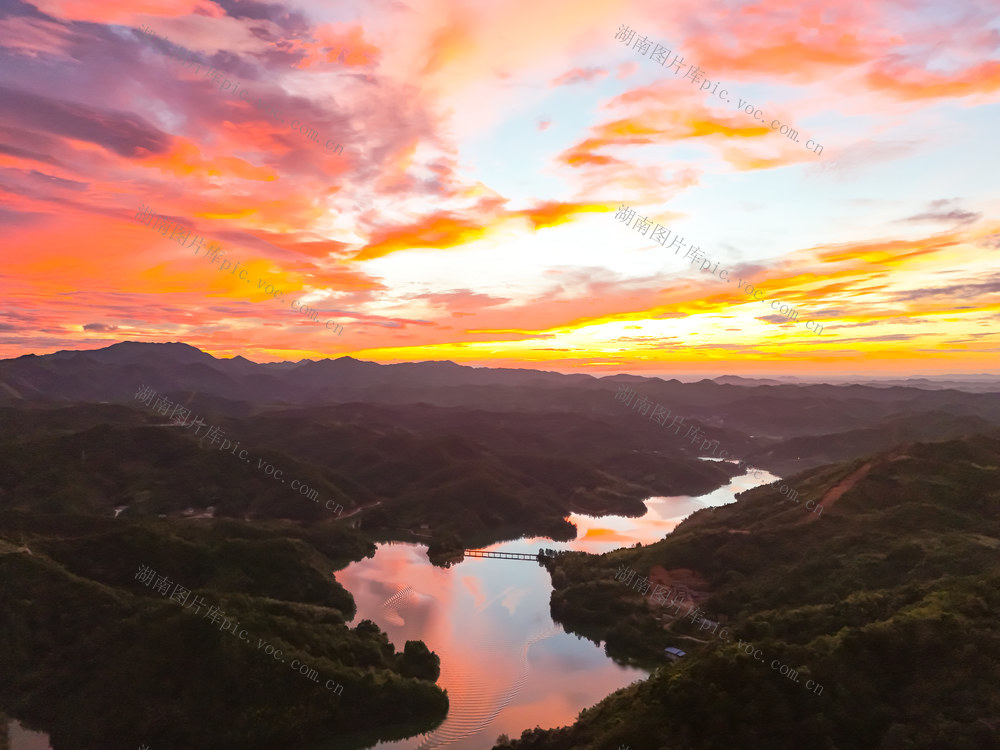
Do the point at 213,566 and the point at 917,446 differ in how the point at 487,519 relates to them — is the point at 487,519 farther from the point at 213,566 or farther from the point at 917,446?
the point at 917,446

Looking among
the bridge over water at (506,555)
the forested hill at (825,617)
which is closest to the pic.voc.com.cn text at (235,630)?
the forested hill at (825,617)

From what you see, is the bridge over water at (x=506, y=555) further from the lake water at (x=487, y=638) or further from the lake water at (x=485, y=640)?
the lake water at (x=485, y=640)

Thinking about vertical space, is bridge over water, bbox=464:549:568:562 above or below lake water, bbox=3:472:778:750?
below

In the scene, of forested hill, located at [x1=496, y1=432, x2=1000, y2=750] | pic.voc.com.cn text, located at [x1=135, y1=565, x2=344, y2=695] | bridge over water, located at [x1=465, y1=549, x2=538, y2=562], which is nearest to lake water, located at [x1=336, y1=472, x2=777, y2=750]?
bridge over water, located at [x1=465, y1=549, x2=538, y2=562]

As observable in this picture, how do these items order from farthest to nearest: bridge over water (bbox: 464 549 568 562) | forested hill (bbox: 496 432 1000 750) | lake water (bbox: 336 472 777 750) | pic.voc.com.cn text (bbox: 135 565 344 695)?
1. bridge over water (bbox: 464 549 568 562)
2. lake water (bbox: 336 472 777 750)
3. pic.voc.com.cn text (bbox: 135 565 344 695)
4. forested hill (bbox: 496 432 1000 750)

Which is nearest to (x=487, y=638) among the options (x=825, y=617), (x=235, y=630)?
(x=235, y=630)

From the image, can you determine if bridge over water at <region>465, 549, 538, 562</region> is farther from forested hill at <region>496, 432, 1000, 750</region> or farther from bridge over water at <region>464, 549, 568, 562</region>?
forested hill at <region>496, 432, 1000, 750</region>

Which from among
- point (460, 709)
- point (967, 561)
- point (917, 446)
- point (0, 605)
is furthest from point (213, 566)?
point (917, 446)
